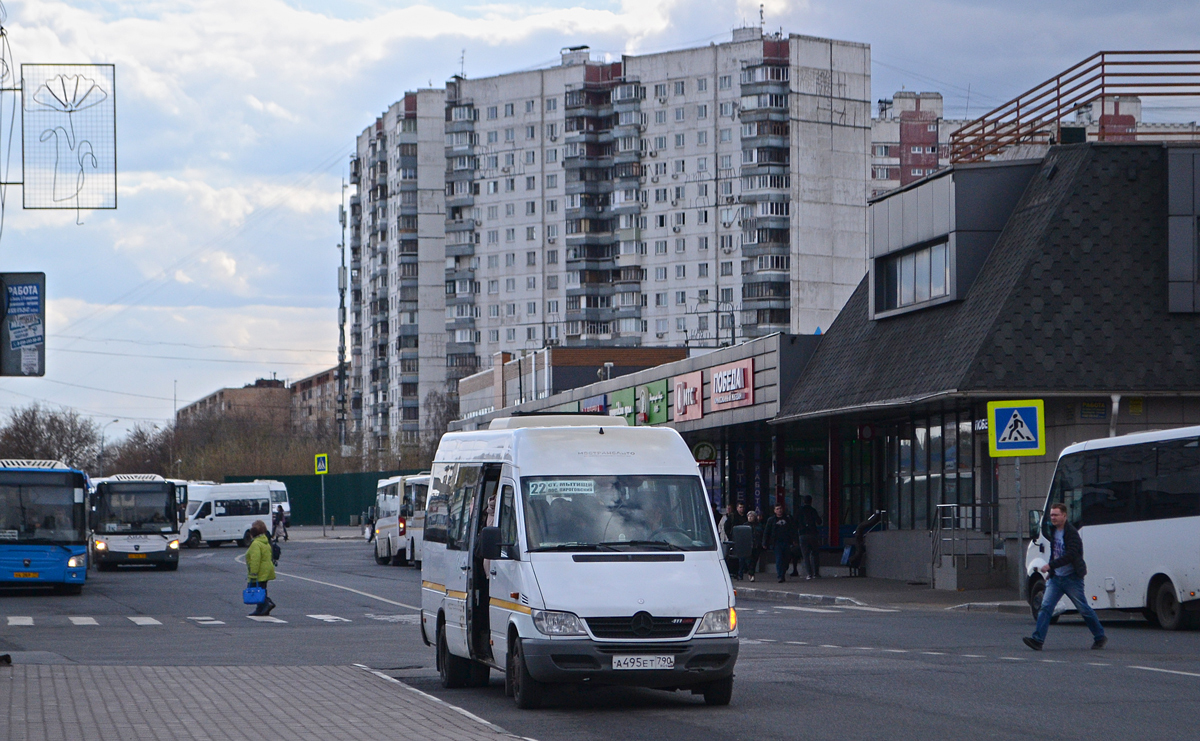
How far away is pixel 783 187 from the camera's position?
117688mm

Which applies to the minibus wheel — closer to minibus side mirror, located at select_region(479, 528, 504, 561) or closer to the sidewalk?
minibus side mirror, located at select_region(479, 528, 504, 561)

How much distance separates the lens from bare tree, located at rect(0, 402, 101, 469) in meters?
104

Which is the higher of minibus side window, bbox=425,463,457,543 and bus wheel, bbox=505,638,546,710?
minibus side window, bbox=425,463,457,543

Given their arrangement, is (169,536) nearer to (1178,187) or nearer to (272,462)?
(1178,187)

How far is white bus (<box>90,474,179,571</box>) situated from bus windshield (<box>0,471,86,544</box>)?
11.2 metres

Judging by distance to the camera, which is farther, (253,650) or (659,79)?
(659,79)

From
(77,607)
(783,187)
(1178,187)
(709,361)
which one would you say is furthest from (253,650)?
(783,187)

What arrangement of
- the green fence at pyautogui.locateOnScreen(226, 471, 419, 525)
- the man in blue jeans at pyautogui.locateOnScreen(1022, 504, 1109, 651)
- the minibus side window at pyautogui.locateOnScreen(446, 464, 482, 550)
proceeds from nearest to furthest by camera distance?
the minibus side window at pyautogui.locateOnScreen(446, 464, 482, 550) < the man in blue jeans at pyautogui.locateOnScreen(1022, 504, 1109, 651) < the green fence at pyautogui.locateOnScreen(226, 471, 419, 525)

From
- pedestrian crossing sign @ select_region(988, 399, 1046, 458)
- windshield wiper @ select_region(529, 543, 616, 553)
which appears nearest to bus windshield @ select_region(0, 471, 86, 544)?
pedestrian crossing sign @ select_region(988, 399, 1046, 458)

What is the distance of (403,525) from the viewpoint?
4403 cm

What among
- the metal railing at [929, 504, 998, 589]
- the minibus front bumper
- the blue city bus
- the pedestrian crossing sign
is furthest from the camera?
the blue city bus

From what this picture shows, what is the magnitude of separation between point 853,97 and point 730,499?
76764 mm

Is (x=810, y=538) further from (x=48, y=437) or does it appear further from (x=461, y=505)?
(x=48, y=437)

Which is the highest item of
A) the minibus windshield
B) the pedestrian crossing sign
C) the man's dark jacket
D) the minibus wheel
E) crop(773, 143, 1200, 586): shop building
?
crop(773, 143, 1200, 586): shop building
